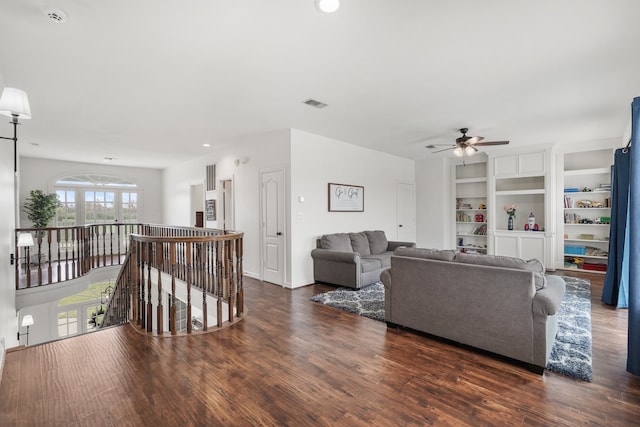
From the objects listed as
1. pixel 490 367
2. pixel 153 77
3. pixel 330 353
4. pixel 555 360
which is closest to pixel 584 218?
pixel 555 360

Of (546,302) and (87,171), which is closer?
(546,302)

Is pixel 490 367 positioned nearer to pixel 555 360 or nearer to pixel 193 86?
pixel 555 360

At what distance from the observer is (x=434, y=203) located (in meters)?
7.97

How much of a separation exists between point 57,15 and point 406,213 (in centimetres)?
726

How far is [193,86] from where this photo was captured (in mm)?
3436

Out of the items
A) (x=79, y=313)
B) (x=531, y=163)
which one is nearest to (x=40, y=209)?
(x=79, y=313)

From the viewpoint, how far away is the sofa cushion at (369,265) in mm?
4957

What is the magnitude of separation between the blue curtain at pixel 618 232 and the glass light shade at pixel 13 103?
21.7 feet

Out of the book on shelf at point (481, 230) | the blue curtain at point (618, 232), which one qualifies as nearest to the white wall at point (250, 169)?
the blue curtain at point (618, 232)

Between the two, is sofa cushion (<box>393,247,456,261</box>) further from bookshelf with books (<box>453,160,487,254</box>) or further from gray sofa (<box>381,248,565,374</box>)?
bookshelf with books (<box>453,160,487,254</box>)

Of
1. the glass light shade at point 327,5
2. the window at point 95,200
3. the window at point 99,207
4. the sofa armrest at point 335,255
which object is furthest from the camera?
the window at point 99,207

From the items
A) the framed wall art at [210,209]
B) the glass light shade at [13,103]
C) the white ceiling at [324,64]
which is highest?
the white ceiling at [324,64]

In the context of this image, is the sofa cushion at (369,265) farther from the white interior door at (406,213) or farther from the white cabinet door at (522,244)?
the white cabinet door at (522,244)

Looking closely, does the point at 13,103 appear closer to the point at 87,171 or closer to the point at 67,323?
the point at 87,171
